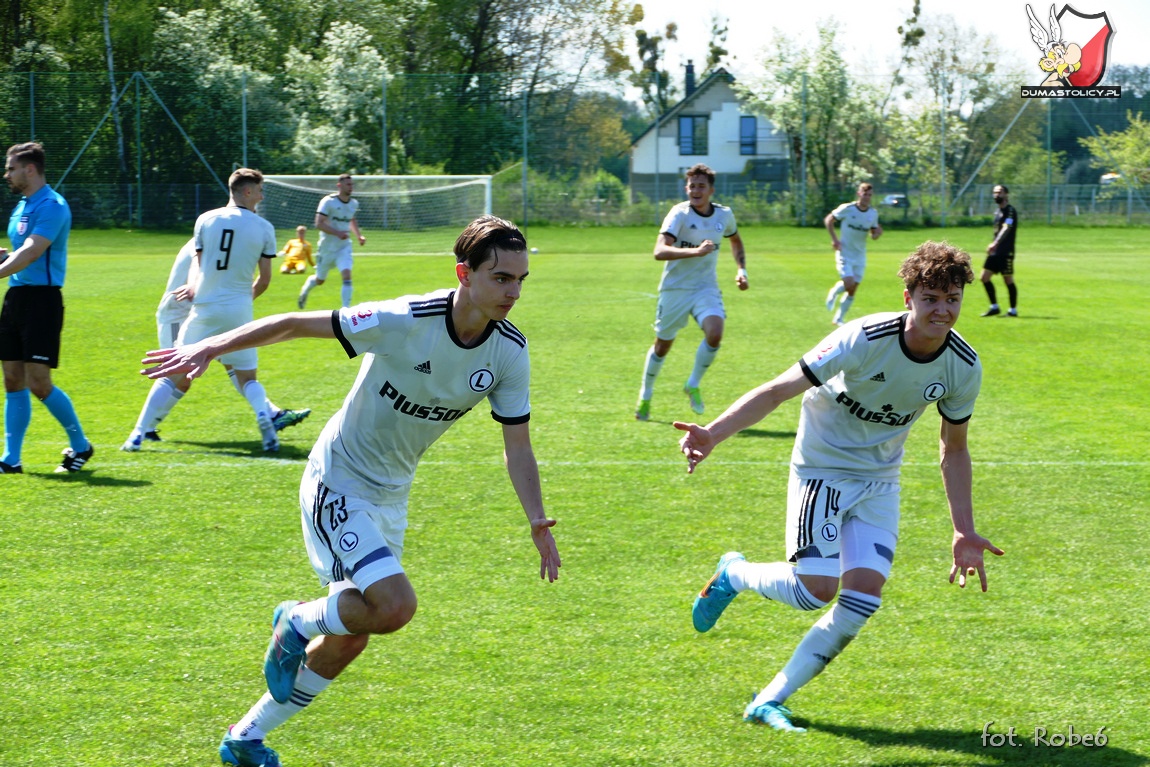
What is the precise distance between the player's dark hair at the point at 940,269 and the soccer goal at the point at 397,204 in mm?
31044

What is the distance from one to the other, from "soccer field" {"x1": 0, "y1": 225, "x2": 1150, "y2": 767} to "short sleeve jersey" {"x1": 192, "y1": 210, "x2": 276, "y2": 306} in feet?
4.41

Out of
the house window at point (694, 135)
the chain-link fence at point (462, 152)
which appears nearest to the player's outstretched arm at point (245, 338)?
the chain-link fence at point (462, 152)

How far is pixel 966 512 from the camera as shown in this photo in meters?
4.84

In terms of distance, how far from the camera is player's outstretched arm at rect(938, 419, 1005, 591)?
15.7 ft

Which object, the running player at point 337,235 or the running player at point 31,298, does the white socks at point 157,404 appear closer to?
the running player at point 31,298

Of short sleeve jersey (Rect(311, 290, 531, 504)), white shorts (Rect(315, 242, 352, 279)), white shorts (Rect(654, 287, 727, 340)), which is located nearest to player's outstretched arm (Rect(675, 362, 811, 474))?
short sleeve jersey (Rect(311, 290, 531, 504))

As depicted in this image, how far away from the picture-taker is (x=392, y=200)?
37.3 metres

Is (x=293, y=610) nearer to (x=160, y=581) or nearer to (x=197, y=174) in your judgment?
(x=160, y=581)

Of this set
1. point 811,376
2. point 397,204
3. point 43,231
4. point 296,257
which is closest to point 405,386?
point 811,376

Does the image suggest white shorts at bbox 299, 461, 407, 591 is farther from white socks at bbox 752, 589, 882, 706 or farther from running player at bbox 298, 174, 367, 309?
running player at bbox 298, 174, 367, 309

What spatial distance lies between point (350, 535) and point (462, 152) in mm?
42898

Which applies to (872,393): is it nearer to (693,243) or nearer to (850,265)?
(693,243)

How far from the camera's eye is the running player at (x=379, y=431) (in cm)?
422

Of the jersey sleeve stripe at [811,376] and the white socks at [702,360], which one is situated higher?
the jersey sleeve stripe at [811,376]
